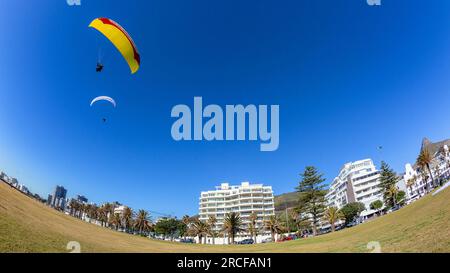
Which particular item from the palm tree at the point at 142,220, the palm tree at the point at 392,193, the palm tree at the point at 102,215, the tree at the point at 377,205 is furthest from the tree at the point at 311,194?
the palm tree at the point at 102,215

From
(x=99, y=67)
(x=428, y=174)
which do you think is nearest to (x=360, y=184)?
(x=428, y=174)

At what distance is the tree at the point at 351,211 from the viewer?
432 ft

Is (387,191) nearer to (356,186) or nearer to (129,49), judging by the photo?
(356,186)

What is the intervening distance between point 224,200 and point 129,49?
16033 centimetres

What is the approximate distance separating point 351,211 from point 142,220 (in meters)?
96.2

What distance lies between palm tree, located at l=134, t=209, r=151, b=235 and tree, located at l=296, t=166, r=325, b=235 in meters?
66.1

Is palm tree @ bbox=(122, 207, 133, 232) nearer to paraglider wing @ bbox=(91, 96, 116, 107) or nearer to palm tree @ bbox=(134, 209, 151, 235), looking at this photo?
palm tree @ bbox=(134, 209, 151, 235)

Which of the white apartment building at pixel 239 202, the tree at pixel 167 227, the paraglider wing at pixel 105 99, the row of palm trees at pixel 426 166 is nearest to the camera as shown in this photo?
the paraglider wing at pixel 105 99

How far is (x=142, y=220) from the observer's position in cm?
12081

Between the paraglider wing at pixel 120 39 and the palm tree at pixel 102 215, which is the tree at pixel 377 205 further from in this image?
the palm tree at pixel 102 215

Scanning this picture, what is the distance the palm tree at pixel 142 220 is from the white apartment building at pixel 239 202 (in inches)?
2119
